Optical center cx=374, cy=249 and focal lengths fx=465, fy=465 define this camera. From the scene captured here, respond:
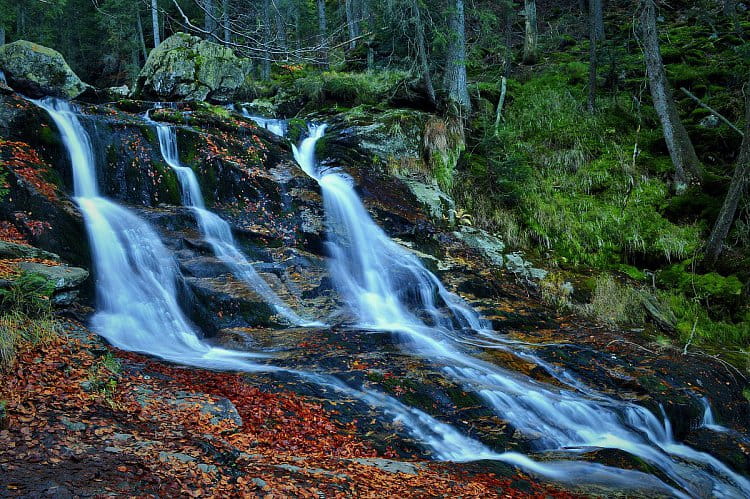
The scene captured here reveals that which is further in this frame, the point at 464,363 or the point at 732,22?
the point at 732,22

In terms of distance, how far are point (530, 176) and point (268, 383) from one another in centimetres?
1030

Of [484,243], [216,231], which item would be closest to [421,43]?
[484,243]

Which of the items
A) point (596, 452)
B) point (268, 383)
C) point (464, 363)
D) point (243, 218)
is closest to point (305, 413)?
point (268, 383)

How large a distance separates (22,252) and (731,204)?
44.9 ft

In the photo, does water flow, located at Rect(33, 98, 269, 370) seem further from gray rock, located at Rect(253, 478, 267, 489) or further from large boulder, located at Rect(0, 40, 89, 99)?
large boulder, located at Rect(0, 40, 89, 99)

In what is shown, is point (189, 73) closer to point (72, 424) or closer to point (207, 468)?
point (72, 424)

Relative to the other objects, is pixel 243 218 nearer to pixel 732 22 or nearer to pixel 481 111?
pixel 481 111

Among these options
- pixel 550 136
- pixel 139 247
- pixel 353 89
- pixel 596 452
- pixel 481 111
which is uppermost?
pixel 353 89

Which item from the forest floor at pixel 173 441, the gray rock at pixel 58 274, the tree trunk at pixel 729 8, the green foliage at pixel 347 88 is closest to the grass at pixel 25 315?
the forest floor at pixel 173 441

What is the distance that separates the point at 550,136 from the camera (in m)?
15.0

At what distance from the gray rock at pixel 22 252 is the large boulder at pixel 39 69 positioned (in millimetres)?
8906

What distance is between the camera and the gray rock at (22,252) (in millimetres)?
6438

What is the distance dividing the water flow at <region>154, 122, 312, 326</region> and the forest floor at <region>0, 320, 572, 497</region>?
9.39ft

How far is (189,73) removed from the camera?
17703 mm
